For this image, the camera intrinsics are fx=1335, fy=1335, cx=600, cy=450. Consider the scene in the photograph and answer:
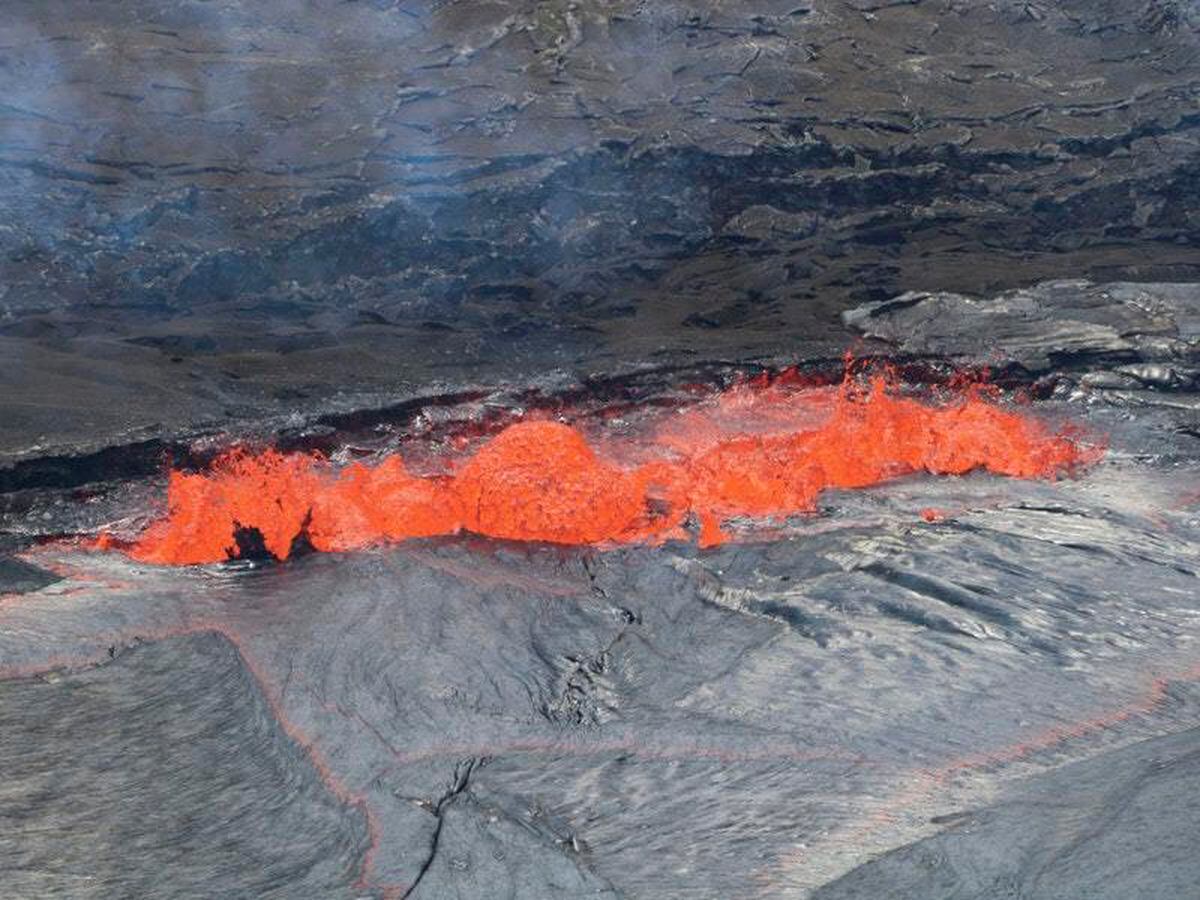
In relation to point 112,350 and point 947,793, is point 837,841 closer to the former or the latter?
point 947,793

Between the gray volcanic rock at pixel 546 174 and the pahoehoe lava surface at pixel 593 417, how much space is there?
4 centimetres

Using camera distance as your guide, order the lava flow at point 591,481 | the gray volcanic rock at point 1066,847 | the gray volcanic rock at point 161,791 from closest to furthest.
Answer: the gray volcanic rock at point 1066,847 → the gray volcanic rock at point 161,791 → the lava flow at point 591,481

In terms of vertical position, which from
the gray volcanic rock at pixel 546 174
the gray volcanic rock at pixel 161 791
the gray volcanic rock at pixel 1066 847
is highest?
the gray volcanic rock at pixel 546 174

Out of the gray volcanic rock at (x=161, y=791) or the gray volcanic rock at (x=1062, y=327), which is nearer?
the gray volcanic rock at (x=161, y=791)

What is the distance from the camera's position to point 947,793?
2.94 m

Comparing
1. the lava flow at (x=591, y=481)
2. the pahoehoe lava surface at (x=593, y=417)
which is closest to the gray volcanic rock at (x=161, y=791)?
the pahoehoe lava surface at (x=593, y=417)

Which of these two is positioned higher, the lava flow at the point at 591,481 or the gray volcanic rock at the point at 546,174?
the gray volcanic rock at the point at 546,174

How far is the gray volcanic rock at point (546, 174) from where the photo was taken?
8.36 m

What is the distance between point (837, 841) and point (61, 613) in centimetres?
230

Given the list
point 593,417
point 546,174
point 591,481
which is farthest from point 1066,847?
point 546,174

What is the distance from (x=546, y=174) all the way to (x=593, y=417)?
140 inches

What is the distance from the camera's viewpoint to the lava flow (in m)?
4.59

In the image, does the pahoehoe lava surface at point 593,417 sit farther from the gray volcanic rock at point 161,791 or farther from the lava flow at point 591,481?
the lava flow at point 591,481

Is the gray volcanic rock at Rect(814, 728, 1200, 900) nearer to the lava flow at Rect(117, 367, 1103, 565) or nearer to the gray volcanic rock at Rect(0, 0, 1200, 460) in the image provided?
the lava flow at Rect(117, 367, 1103, 565)
